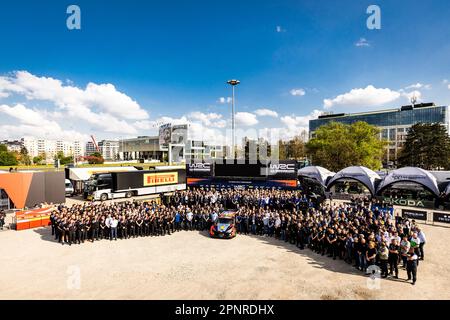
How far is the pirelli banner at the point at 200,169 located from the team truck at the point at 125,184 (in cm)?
613

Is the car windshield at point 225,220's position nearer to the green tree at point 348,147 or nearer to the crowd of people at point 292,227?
the crowd of people at point 292,227

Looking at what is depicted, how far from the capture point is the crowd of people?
10.3m

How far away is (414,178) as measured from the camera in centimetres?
2545

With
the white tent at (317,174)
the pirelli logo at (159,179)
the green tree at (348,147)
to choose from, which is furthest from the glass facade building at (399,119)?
the pirelli logo at (159,179)

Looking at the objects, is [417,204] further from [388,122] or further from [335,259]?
[388,122]

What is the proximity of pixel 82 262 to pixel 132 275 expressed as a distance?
3.21m

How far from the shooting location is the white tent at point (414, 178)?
81.2 ft

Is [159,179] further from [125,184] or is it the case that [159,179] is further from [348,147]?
[348,147]

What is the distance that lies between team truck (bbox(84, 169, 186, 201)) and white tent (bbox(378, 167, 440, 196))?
26022 mm

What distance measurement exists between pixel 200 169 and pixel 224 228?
13.5 m

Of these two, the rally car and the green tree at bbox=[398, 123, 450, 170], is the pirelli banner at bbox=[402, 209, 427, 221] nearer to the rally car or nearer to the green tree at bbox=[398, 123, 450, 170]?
the rally car
